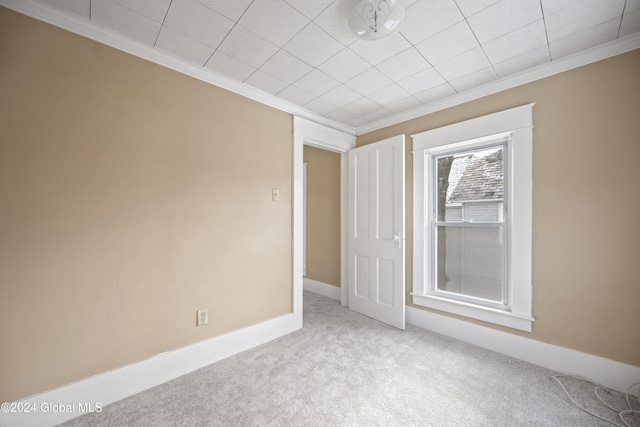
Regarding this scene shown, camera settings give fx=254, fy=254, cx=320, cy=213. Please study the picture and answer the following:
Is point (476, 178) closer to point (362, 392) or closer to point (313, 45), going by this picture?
point (313, 45)

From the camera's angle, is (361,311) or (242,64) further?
(361,311)

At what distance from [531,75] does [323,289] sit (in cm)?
358

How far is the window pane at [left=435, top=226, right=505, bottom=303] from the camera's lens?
2535 millimetres

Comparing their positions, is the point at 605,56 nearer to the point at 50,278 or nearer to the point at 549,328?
the point at 549,328

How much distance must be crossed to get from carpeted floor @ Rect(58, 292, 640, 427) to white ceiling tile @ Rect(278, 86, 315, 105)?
8.30 ft

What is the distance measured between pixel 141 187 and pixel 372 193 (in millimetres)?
2390

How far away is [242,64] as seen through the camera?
2.13 meters

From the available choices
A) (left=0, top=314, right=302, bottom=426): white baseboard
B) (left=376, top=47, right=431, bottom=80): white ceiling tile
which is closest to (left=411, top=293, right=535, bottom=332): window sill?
(left=0, top=314, right=302, bottom=426): white baseboard

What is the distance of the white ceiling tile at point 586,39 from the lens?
5.62ft

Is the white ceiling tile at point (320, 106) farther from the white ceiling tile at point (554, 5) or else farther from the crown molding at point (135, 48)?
the white ceiling tile at point (554, 5)

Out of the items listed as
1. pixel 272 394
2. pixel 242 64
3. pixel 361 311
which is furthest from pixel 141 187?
pixel 361 311

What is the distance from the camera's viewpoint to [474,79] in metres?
2.37

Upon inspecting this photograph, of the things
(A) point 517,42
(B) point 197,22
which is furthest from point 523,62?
(B) point 197,22

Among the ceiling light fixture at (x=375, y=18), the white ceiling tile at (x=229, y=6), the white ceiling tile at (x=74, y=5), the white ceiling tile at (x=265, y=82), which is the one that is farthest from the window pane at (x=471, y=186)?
the white ceiling tile at (x=74, y=5)
